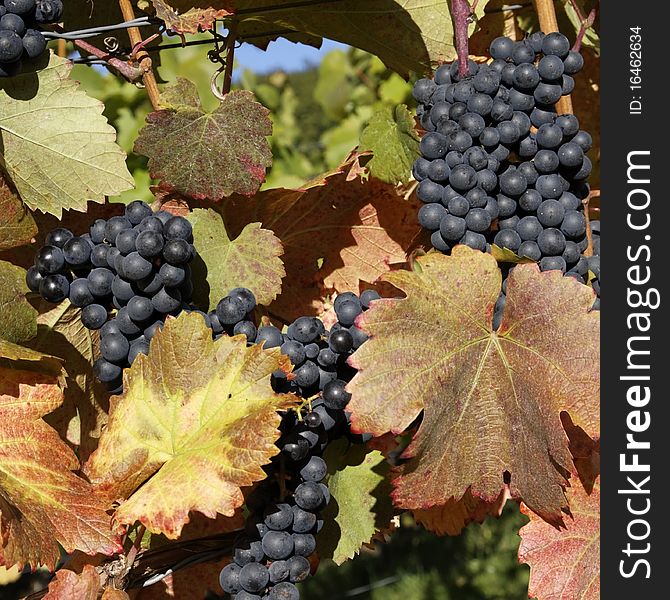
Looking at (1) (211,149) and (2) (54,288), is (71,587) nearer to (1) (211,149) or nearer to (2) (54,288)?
(2) (54,288)

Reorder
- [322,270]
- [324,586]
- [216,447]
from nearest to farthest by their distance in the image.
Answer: [216,447] → [322,270] → [324,586]

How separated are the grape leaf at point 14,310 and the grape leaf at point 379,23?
1.74ft

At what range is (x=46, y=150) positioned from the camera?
1.12 meters

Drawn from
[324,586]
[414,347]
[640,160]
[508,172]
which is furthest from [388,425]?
[324,586]

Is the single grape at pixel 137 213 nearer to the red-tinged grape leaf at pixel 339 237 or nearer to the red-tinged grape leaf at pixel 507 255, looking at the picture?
the red-tinged grape leaf at pixel 339 237

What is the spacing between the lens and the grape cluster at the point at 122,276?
103 cm

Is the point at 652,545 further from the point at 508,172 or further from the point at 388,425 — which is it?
the point at 508,172

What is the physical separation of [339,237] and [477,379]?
407 millimetres

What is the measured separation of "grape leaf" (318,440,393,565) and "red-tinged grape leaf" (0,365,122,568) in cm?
31

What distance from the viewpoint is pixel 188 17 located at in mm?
1139

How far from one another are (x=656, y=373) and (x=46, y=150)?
865 mm

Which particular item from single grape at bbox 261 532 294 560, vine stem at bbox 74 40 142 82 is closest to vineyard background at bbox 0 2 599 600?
vine stem at bbox 74 40 142 82

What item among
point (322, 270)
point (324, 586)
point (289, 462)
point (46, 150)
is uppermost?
point (46, 150)

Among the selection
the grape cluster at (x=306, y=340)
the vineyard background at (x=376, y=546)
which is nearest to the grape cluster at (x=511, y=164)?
the grape cluster at (x=306, y=340)
